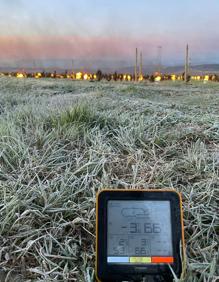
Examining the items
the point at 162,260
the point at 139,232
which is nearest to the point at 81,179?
the point at 139,232

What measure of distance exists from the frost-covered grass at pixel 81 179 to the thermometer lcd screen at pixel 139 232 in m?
0.13

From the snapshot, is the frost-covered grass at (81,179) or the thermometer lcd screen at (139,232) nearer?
the thermometer lcd screen at (139,232)

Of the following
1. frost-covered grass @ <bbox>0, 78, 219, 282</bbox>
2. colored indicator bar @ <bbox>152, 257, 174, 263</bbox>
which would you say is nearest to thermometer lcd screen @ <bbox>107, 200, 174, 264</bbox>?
colored indicator bar @ <bbox>152, 257, 174, 263</bbox>

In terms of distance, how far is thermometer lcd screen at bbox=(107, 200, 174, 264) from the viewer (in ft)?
4.41

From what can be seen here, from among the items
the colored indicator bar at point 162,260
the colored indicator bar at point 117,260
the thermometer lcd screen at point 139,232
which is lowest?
the colored indicator bar at point 162,260

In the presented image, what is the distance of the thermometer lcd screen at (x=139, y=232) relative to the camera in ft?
4.41

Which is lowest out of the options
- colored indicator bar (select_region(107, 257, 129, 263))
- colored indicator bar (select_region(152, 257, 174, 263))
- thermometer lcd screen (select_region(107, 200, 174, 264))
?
colored indicator bar (select_region(152, 257, 174, 263))

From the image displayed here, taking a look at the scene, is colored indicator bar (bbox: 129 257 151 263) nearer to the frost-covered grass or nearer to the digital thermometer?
the digital thermometer

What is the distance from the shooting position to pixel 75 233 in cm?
163

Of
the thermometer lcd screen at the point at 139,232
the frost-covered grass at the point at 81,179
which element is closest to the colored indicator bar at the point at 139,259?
the thermometer lcd screen at the point at 139,232

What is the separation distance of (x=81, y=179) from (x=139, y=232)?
65 centimetres

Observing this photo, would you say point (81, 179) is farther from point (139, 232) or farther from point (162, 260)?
point (162, 260)

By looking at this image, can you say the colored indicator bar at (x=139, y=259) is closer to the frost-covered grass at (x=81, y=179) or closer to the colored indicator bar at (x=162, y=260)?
the colored indicator bar at (x=162, y=260)

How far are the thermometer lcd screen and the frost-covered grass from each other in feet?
0.43
